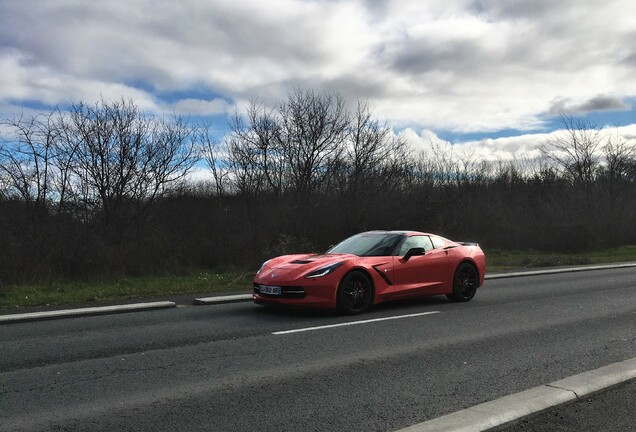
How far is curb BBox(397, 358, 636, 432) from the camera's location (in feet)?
13.2

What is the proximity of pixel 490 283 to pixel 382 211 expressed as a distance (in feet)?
37.8

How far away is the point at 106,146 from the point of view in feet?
73.4

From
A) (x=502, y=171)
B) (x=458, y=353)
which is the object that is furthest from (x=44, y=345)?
(x=502, y=171)

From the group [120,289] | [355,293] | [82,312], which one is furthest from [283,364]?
[120,289]

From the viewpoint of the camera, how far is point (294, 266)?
30.6ft

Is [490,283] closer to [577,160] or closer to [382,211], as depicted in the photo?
[382,211]

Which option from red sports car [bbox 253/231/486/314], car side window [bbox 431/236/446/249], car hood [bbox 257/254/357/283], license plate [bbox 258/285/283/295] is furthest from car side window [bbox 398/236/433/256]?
license plate [bbox 258/285/283/295]

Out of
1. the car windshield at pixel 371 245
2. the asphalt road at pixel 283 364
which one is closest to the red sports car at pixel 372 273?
the car windshield at pixel 371 245

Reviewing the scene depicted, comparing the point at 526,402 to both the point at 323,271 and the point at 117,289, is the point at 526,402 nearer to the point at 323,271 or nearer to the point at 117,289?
the point at 323,271

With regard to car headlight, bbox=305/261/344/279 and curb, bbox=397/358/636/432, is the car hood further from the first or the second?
curb, bbox=397/358/636/432

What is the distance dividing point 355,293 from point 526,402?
4990 mm

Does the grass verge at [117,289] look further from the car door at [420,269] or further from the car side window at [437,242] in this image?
the car side window at [437,242]

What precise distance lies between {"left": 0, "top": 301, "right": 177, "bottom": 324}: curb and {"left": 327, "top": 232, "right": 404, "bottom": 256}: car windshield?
368 centimetres

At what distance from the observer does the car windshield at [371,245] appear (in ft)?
33.1
